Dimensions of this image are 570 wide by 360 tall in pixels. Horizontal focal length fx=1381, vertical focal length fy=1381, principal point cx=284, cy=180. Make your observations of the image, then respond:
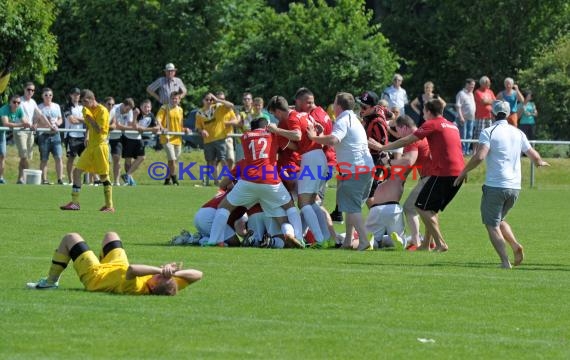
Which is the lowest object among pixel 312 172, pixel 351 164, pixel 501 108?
pixel 312 172

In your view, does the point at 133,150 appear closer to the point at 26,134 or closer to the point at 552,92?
the point at 26,134

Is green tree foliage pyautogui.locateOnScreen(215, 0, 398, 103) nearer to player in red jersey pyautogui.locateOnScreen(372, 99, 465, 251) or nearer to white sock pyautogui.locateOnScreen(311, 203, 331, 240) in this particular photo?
white sock pyautogui.locateOnScreen(311, 203, 331, 240)

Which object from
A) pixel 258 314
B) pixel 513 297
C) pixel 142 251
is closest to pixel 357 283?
pixel 513 297

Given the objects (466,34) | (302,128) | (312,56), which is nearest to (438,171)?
(302,128)

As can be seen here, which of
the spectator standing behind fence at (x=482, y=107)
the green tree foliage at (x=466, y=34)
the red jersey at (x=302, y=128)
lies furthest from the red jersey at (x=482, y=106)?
the red jersey at (x=302, y=128)

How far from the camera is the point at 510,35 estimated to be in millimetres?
43625

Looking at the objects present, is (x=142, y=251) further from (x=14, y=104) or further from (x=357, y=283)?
(x=14, y=104)

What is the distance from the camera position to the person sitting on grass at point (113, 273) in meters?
11.8

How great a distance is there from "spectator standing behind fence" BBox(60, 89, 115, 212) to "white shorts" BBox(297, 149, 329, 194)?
5.68 m

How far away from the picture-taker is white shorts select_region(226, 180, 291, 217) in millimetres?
17188

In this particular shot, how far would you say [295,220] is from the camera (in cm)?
1758

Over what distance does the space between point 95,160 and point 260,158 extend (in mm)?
6379

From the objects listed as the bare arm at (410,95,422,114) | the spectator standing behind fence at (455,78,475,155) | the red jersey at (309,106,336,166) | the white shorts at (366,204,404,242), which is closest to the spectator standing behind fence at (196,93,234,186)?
the bare arm at (410,95,422,114)

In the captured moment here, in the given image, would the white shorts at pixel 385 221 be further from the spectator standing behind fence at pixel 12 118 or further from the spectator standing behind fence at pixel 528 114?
the spectator standing behind fence at pixel 528 114
